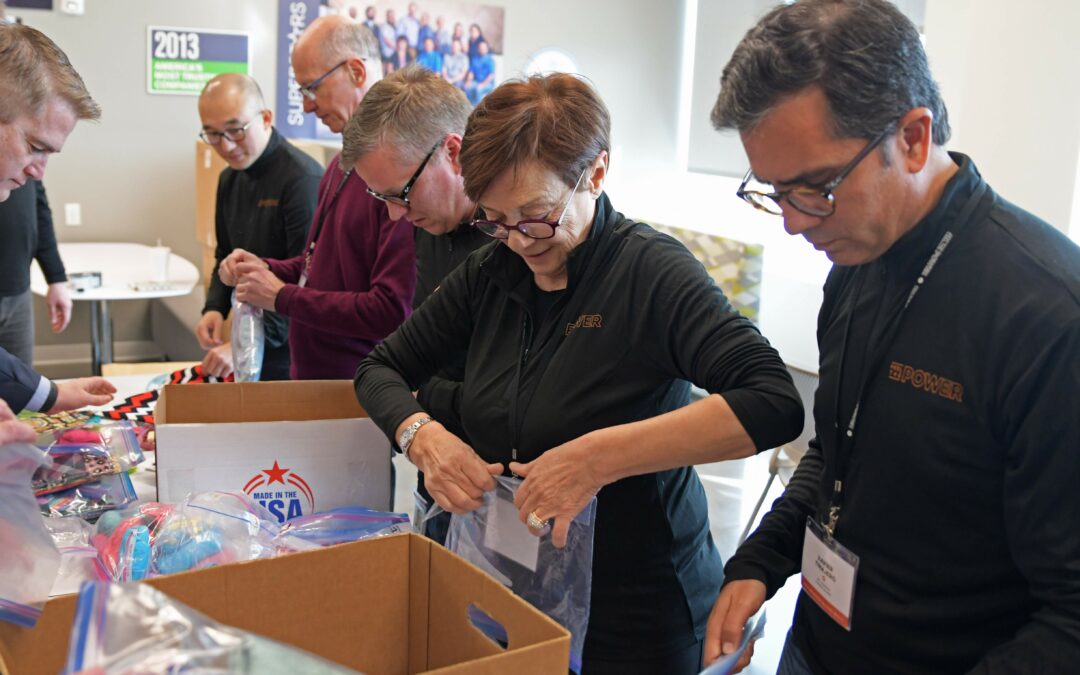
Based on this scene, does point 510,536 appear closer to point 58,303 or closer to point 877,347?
point 877,347

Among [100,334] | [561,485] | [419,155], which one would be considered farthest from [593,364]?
[100,334]

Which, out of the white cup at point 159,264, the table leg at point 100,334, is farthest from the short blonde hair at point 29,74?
the white cup at point 159,264

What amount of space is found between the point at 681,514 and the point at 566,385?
0.81 ft

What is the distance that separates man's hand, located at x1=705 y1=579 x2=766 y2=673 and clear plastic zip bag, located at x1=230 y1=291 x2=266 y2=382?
1.52 meters

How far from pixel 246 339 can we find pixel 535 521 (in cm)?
139

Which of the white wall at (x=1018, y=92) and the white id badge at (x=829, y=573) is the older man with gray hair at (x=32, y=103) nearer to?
the white id badge at (x=829, y=573)

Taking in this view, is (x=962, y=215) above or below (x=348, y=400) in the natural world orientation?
above

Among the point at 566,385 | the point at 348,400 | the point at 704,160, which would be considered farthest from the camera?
the point at 704,160

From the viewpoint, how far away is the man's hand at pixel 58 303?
142 inches

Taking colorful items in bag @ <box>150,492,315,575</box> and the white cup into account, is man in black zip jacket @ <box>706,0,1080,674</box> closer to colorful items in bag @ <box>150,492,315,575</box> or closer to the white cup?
colorful items in bag @ <box>150,492,315,575</box>

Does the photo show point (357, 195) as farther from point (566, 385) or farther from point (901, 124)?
point (901, 124)

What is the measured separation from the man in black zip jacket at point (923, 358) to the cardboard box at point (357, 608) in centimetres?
41

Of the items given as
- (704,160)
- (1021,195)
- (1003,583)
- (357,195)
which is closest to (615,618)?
(1003,583)

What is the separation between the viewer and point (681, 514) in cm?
138
